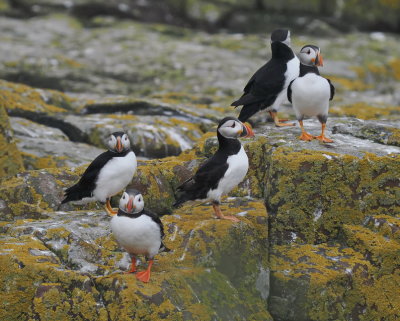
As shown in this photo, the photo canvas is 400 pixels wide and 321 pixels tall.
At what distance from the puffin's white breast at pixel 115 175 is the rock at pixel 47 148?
2285 millimetres

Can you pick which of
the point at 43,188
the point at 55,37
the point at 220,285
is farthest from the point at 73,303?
the point at 55,37

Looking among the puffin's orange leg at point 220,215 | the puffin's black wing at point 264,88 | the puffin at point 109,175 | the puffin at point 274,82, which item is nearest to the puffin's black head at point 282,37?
the puffin at point 274,82

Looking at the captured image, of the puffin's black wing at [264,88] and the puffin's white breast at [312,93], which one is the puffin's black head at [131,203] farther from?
the puffin's black wing at [264,88]

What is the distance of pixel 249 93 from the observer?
942cm

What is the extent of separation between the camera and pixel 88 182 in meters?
7.85

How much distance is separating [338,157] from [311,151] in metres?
0.33

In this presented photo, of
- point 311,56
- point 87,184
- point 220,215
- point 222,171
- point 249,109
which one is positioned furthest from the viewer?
point 249,109

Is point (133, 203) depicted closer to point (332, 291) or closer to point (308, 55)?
point (332, 291)

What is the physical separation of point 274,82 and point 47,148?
368 centimetres

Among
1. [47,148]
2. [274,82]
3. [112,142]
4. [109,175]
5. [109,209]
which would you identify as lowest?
[47,148]

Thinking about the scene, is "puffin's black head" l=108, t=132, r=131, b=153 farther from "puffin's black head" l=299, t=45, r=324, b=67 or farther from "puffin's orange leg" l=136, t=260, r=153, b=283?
"puffin's black head" l=299, t=45, r=324, b=67

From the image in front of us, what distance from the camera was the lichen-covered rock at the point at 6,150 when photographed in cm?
954

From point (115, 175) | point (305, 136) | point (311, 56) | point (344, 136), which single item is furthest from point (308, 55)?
point (115, 175)

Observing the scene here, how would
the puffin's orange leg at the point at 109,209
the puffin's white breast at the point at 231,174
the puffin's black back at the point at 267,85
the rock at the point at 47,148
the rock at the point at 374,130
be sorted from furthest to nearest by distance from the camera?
the rock at the point at 47,148 < the puffin's black back at the point at 267,85 < the rock at the point at 374,130 < the puffin's orange leg at the point at 109,209 < the puffin's white breast at the point at 231,174
